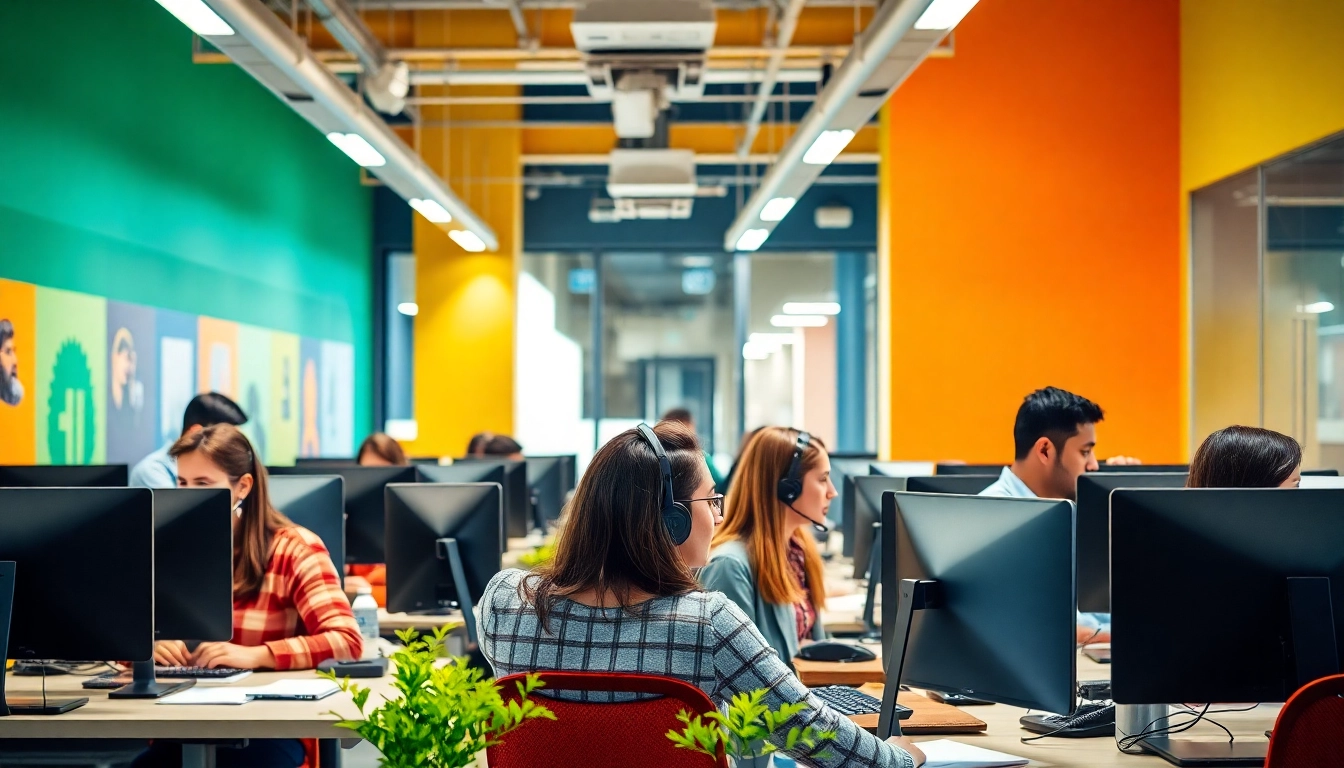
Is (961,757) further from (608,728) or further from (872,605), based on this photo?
(872,605)

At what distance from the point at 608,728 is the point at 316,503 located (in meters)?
2.41

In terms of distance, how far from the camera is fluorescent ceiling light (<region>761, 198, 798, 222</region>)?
7.16m

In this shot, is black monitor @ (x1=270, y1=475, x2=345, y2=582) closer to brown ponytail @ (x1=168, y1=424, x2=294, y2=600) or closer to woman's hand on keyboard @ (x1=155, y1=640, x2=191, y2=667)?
brown ponytail @ (x1=168, y1=424, x2=294, y2=600)

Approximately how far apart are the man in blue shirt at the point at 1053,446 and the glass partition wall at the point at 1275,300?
2727mm

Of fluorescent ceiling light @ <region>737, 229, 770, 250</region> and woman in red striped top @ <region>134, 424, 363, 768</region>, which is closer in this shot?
woman in red striped top @ <region>134, 424, 363, 768</region>

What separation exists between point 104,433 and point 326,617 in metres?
3.32

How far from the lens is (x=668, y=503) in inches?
76.0

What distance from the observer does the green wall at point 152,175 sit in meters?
5.22

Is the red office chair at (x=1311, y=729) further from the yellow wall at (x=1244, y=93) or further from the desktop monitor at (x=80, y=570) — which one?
the yellow wall at (x=1244, y=93)

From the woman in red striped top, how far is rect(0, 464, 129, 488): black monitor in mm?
976

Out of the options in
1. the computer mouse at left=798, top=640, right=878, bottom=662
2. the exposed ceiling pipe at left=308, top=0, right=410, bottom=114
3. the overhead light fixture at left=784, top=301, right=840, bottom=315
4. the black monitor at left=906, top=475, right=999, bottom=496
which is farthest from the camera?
the overhead light fixture at left=784, top=301, right=840, bottom=315

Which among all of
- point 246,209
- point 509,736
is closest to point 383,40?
point 246,209

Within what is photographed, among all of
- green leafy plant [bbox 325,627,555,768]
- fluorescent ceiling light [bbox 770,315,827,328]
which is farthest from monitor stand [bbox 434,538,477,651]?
fluorescent ceiling light [bbox 770,315,827,328]

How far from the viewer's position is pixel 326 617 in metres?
3.09
